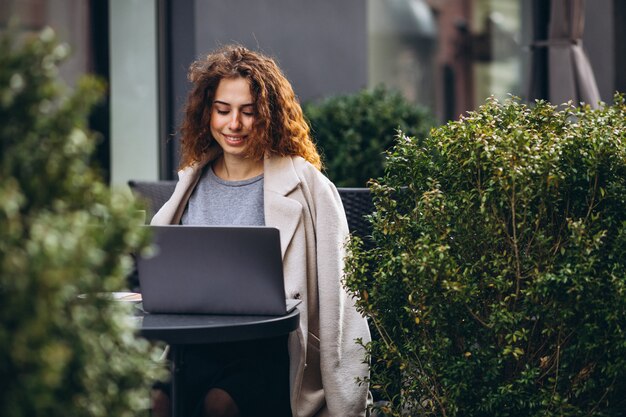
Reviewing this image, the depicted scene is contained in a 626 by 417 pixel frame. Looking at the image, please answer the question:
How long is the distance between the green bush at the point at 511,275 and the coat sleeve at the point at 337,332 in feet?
1.15

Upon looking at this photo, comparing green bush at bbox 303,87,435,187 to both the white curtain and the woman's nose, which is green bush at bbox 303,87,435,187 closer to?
the white curtain

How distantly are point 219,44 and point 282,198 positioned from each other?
2.94 meters

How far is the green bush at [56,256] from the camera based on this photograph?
4.35 feet

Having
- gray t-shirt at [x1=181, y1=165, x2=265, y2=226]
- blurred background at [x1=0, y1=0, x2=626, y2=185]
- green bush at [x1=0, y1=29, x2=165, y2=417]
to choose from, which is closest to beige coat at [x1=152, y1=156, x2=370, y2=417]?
gray t-shirt at [x1=181, y1=165, x2=265, y2=226]

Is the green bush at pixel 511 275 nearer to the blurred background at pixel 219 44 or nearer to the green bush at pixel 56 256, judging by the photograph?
the green bush at pixel 56 256

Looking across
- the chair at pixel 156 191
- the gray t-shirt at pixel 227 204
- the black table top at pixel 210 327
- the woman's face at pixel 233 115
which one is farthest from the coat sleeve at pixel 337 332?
the chair at pixel 156 191

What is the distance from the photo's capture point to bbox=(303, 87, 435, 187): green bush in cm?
616

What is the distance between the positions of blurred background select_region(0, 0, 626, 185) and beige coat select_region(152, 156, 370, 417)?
1751mm

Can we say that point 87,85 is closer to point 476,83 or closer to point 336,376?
point 336,376

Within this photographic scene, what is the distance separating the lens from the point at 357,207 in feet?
12.5

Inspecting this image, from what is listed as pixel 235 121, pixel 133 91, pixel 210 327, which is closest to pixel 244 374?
pixel 210 327

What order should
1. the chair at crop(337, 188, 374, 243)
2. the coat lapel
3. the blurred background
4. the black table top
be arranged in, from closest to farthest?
the black table top → the coat lapel → the chair at crop(337, 188, 374, 243) → the blurred background

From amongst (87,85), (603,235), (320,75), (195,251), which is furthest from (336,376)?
(320,75)

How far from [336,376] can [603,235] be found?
3.37ft
